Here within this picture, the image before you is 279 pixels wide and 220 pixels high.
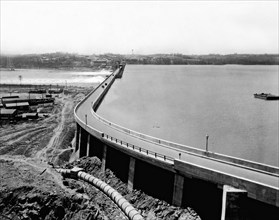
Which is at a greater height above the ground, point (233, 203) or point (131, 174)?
point (233, 203)

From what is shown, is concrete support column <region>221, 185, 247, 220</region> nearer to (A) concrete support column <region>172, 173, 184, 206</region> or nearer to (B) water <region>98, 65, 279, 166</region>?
(A) concrete support column <region>172, 173, 184, 206</region>

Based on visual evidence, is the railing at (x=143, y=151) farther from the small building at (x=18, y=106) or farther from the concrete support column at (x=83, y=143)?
the small building at (x=18, y=106)

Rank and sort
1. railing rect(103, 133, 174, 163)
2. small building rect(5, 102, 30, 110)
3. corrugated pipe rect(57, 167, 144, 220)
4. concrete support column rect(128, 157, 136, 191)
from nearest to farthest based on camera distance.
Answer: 1. corrugated pipe rect(57, 167, 144, 220)
2. railing rect(103, 133, 174, 163)
3. concrete support column rect(128, 157, 136, 191)
4. small building rect(5, 102, 30, 110)

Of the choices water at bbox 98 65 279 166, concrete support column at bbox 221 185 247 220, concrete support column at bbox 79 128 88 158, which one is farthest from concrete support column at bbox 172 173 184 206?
concrete support column at bbox 79 128 88 158

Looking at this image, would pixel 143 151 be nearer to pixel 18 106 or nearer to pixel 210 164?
pixel 210 164

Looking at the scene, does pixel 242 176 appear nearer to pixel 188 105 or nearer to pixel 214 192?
pixel 214 192

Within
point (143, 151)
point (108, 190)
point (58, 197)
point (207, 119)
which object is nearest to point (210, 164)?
point (143, 151)
